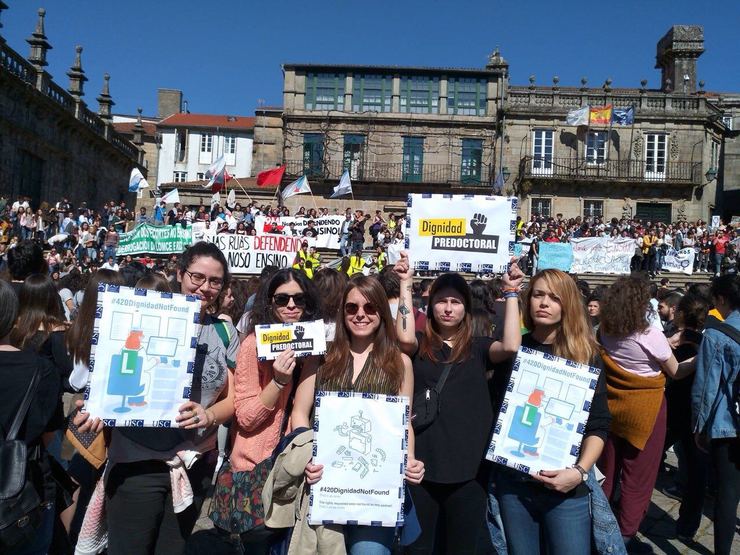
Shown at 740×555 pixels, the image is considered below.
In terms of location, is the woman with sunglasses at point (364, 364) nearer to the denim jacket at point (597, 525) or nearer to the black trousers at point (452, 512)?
the black trousers at point (452, 512)

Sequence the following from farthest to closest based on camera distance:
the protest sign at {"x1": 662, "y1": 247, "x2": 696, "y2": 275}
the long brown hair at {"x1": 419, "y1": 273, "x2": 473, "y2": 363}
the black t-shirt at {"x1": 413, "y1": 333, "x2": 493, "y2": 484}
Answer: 1. the protest sign at {"x1": 662, "y1": 247, "x2": 696, "y2": 275}
2. the long brown hair at {"x1": 419, "y1": 273, "x2": 473, "y2": 363}
3. the black t-shirt at {"x1": 413, "y1": 333, "x2": 493, "y2": 484}

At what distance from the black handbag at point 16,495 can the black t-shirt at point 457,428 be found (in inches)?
76.3

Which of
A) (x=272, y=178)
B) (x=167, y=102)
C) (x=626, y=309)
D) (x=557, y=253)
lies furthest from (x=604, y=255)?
(x=167, y=102)

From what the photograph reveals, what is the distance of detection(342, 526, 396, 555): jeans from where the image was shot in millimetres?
2953

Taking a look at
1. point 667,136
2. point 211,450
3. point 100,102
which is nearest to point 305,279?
point 211,450

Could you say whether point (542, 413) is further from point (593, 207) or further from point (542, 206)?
point (593, 207)

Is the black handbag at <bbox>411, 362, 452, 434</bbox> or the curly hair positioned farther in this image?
the curly hair

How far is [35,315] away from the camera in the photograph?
4.04 meters

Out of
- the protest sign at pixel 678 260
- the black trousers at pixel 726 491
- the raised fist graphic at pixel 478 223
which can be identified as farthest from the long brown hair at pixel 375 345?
the protest sign at pixel 678 260

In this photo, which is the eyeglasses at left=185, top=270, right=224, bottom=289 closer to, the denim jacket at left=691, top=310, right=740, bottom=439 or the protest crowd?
the protest crowd

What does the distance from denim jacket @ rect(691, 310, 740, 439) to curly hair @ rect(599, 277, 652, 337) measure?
0.56 meters

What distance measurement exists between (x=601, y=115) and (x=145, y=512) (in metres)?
35.5

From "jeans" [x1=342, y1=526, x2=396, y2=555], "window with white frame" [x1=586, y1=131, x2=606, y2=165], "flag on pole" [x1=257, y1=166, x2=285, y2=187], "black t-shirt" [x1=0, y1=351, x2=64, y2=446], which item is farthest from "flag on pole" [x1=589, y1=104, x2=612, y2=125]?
"black t-shirt" [x1=0, y1=351, x2=64, y2=446]

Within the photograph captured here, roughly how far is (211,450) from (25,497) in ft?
Result: 3.35
